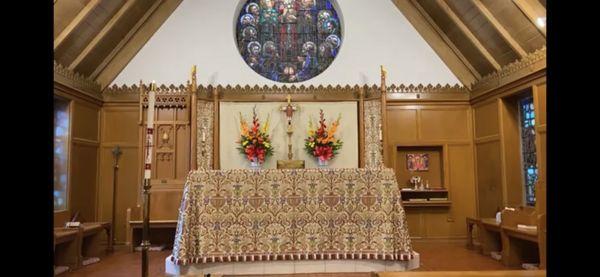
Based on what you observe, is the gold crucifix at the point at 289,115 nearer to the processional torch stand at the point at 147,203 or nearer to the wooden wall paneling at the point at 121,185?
the wooden wall paneling at the point at 121,185

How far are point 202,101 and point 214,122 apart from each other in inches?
17.1

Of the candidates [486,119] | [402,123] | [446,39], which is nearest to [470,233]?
[486,119]

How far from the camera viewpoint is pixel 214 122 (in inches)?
293

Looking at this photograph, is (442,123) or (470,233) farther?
(442,123)

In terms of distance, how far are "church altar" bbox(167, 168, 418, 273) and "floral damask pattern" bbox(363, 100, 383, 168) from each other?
2779mm

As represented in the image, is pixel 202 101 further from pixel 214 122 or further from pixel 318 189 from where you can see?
pixel 318 189

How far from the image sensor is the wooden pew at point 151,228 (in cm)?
661

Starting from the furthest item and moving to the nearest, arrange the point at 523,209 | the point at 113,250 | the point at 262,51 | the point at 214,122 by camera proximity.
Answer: the point at 262,51 → the point at 214,122 → the point at 113,250 → the point at 523,209

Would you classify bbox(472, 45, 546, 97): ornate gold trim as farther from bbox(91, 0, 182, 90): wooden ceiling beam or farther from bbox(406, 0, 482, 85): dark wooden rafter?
bbox(91, 0, 182, 90): wooden ceiling beam

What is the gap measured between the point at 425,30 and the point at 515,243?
4141mm

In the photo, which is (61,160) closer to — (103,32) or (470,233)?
(103,32)

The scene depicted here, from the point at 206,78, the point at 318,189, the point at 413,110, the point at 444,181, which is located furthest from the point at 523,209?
the point at 206,78

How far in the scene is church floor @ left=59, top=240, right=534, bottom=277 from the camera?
516 cm

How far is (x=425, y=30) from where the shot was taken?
25.7 feet
